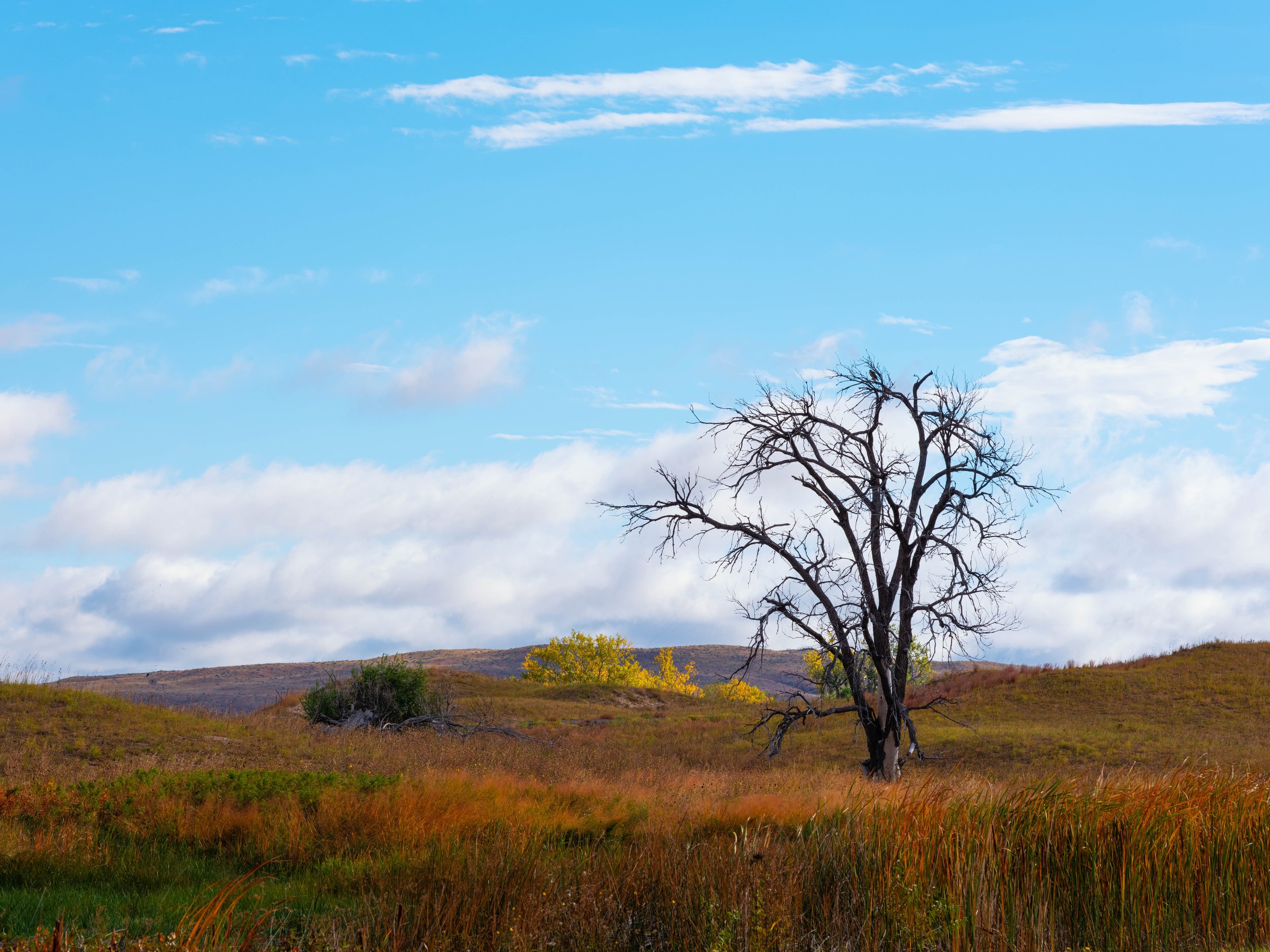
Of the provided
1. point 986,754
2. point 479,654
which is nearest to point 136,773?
point 986,754

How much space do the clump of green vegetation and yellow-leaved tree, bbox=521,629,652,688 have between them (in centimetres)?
3224

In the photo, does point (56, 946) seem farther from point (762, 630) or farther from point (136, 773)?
point (762, 630)

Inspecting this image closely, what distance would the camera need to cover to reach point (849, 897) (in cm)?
919

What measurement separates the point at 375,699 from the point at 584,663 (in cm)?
3650

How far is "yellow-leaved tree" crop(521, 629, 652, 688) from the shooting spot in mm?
66438

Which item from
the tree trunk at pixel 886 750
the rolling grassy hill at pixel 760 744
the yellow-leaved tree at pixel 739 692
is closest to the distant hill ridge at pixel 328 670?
A: the yellow-leaved tree at pixel 739 692

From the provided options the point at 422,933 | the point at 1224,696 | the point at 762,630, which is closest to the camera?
the point at 422,933

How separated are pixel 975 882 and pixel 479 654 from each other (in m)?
147

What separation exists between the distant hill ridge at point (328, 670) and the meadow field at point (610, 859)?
225ft


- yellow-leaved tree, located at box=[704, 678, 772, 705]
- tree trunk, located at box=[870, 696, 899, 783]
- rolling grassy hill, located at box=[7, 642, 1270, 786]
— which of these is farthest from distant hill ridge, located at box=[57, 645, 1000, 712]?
tree trunk, located at box=[870, 696, 899, 783]

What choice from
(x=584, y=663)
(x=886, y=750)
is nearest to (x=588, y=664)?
(x=584, y=663)

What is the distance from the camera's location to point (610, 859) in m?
9.74

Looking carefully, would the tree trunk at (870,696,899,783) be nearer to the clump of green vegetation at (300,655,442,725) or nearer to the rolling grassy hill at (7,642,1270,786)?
the rolling grassy hill at (7,642,1270,786)

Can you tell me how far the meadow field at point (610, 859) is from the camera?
326 inches
